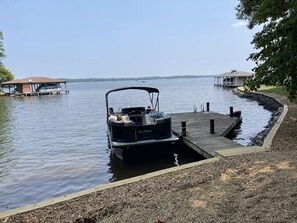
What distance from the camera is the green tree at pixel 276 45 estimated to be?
8852mm

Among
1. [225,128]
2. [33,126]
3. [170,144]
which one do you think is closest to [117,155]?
[170,144]


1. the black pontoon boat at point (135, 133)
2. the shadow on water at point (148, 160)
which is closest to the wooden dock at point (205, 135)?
the shadow on water at point (148, 160)

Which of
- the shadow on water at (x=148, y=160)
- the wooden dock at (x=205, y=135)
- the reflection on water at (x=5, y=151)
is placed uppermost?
the wooden dock at (x=205, y=135)

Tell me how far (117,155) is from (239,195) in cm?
706

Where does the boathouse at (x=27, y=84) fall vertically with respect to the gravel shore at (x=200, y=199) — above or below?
above

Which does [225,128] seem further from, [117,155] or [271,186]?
[271,186]

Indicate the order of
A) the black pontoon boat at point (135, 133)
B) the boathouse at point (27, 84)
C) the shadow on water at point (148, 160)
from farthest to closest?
1. the boathouse at point (27, 84)
2. the black pontoon boat at point (135, 133)
3. the shadow on water at point (148, 160)

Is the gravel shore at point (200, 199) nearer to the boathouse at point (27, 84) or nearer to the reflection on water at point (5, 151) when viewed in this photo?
the reflection on water at point (5, 151)

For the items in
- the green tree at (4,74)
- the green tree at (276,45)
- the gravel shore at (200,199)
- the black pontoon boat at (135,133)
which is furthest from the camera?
the green tree at (4,74)

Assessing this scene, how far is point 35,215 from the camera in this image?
4.98m

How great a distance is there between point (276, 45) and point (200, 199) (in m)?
6.52

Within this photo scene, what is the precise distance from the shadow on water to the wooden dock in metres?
0.57

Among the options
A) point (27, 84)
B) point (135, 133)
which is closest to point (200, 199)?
point (135, 133)

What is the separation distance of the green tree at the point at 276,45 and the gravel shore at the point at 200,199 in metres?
3.24
